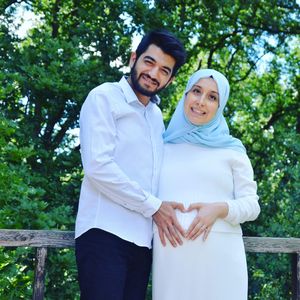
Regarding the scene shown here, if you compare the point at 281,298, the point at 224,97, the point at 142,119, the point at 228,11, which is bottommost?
the point at 281,298

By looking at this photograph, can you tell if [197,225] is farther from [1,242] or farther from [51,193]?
[51,193]

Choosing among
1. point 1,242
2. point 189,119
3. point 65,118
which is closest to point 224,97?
point 189,119

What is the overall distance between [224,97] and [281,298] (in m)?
2.83

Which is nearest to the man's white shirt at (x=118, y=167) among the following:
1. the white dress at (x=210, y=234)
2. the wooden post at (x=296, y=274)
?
the white dress at (x=210, y=234)

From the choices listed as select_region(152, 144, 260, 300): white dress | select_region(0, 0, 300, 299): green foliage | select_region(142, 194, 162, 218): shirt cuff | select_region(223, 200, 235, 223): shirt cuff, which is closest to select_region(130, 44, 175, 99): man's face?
select_region(152, 144, 260, 300): white dress

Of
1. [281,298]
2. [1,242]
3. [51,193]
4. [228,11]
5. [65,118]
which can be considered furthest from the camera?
[228,11]

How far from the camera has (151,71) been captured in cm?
250

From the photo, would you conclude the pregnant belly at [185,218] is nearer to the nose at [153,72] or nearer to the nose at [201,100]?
the nose at [201,100]

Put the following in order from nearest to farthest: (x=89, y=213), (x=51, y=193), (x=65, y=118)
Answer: (x=89, y=213)
(x=51, y=193)
(x=65, y=118)

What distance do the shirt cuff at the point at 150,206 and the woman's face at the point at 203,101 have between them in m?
0.47

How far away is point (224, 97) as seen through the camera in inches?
103

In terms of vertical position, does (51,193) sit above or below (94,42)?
below

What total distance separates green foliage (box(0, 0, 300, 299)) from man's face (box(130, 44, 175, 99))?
1.75 m

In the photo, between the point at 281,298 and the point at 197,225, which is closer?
the point at 197,225
